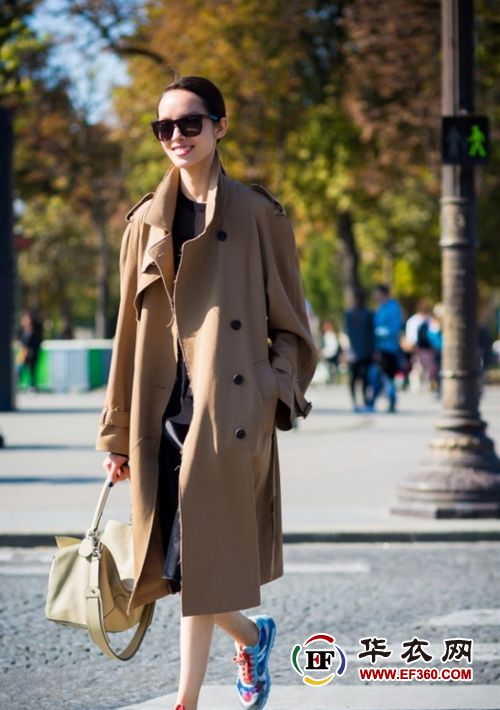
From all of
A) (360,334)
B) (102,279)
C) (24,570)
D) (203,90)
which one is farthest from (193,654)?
(102,279)

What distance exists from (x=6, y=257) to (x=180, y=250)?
1702 centimetres

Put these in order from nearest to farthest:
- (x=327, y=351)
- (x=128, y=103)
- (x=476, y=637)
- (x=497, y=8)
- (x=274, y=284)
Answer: (x=274, y=284) → (x=476, y=637) → (x=497, y=8) → (x=327, y=351) → (x=128, y=103)

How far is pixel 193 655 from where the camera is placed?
13.7ft

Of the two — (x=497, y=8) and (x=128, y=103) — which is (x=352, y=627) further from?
(x=128, y=103)

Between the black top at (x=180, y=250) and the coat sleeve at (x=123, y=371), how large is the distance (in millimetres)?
146

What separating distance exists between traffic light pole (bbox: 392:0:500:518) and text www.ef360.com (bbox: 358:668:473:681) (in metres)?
3.83

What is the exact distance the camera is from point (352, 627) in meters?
6.16

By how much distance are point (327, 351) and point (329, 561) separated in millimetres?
26083

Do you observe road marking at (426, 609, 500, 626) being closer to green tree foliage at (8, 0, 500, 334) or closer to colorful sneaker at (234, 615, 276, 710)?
colorful sneaker at (234, 615, 276, 710)

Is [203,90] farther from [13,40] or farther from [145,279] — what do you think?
[13,40]

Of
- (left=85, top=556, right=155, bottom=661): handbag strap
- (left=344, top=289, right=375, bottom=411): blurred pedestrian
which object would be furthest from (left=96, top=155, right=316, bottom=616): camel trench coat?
(left=344, top=289, right=375, bottom=411): blurred pedestrian

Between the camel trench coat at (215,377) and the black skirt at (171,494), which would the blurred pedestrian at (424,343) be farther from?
the black skirt at (171,494)

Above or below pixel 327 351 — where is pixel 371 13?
above

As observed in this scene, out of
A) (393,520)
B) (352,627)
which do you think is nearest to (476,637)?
(352,627)
